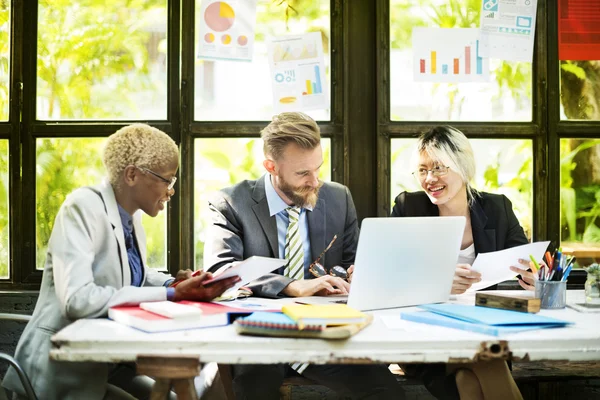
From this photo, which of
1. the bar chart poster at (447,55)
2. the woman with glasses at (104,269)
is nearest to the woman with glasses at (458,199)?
the bar chart poster at (447,55)

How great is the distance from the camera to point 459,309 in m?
1.99

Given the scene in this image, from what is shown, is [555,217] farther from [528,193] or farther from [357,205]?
[357,205]

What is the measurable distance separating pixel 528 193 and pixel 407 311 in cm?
162

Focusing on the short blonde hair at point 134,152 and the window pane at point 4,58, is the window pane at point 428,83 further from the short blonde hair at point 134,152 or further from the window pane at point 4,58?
the window pane at point 4,58

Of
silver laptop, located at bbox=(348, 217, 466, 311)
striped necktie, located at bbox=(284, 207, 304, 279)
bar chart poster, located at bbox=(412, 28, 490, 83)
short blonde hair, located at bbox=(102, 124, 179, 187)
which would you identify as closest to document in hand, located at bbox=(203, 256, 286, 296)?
silver laptop, located at bbox=(348, 217, 466, 311)

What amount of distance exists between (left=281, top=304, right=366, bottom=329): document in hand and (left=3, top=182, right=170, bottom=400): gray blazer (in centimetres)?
A: 47

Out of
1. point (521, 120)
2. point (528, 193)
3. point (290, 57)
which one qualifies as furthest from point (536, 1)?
point (290, 57)

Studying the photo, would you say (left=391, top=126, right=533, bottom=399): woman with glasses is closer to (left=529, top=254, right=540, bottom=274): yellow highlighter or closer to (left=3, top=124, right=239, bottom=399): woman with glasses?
(left=529, top=254, right=540, bottom=274): yellow highlighter

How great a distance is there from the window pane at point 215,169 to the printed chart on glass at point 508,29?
48.7 inches

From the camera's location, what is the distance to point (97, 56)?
3.34 meters

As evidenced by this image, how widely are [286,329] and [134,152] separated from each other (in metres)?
0.89

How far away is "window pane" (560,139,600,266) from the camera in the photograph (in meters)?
3.45

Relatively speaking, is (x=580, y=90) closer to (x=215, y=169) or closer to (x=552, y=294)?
(x=552, y=294)

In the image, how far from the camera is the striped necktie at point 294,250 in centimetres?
279
